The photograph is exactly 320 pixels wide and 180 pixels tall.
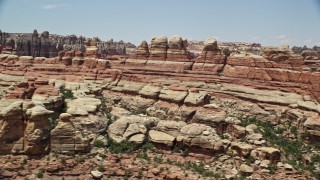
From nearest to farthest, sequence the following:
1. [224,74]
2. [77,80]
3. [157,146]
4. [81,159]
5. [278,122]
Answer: [81,159] < [157,146] < [278,122] < [224,74] < [77,80]

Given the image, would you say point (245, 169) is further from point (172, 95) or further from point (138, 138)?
point (172, 95)

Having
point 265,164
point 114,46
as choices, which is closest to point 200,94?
point 265,164

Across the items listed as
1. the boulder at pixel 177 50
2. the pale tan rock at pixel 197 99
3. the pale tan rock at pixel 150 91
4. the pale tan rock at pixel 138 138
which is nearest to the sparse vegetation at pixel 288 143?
the pale tan rock at pixel 197 99

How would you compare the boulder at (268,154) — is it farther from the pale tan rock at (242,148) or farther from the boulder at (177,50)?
the boulder at (177,50)

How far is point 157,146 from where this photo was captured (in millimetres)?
40938

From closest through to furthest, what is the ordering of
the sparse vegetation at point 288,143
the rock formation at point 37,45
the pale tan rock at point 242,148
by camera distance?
1. the sparse vegetation at point 288,143
2. the pale tan rock at point 242,148
3. the rock formation at point 37,45

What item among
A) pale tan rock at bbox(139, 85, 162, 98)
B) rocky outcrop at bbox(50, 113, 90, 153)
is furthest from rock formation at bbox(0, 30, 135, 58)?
rocky outcrop at bbox(50, 113, 90, 153)

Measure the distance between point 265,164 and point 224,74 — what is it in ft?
59.9

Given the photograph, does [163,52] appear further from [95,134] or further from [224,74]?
[95,134]

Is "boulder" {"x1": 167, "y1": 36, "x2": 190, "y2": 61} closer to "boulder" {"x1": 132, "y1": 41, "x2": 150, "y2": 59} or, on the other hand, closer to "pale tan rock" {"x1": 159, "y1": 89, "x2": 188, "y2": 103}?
"boulder" {"x1": 132, "y1": 41, "x2": 150, "y2": 59}

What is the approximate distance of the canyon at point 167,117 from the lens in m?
36.1

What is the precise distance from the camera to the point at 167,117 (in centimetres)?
4719

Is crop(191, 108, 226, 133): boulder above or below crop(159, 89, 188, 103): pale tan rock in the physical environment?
below

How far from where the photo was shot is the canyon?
118 ft
